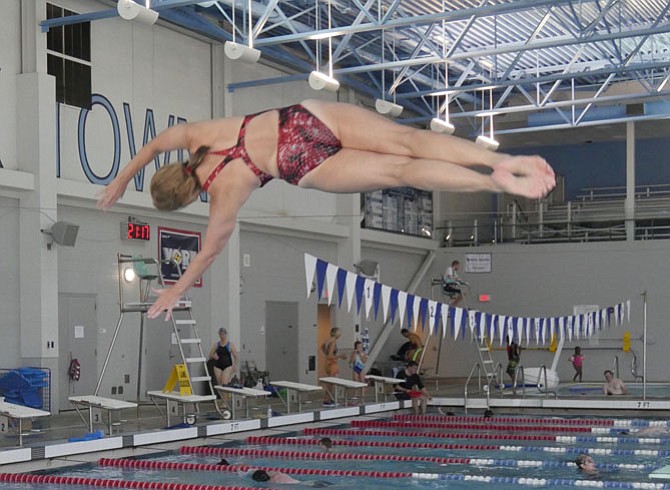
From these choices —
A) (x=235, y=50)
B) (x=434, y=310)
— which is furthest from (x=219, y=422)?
(x=235, y=50)

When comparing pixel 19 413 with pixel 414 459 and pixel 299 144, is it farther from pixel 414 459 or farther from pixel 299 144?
pixel 299 144

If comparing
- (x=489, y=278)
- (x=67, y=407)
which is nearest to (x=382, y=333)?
(x=489, y=278)

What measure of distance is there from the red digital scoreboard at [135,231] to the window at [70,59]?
6.63 feet

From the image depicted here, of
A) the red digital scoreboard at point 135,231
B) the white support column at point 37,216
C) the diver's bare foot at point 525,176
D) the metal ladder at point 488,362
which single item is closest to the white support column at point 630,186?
the metal ladder at point 488,362

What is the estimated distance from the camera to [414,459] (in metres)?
12.8

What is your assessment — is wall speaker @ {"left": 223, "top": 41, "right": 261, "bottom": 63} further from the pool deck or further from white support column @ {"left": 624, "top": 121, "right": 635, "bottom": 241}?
white support column @ {"left": 624, "top": 121, "right": 635, "bottom": 241}

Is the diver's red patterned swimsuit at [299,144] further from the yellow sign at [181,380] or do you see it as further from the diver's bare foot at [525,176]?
the yellow sign at [181,380]

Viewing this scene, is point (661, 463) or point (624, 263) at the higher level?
point (624, 263)

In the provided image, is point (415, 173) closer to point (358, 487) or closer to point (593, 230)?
point (358, 487)

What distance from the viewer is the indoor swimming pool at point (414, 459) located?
11.1 m

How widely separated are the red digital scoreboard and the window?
2021 millimetres

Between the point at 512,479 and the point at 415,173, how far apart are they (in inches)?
328

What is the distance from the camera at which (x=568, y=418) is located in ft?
59.1

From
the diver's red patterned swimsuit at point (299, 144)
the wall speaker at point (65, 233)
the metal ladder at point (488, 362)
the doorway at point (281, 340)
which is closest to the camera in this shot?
the diver's red patterned swimsuit at point (299, 144)
